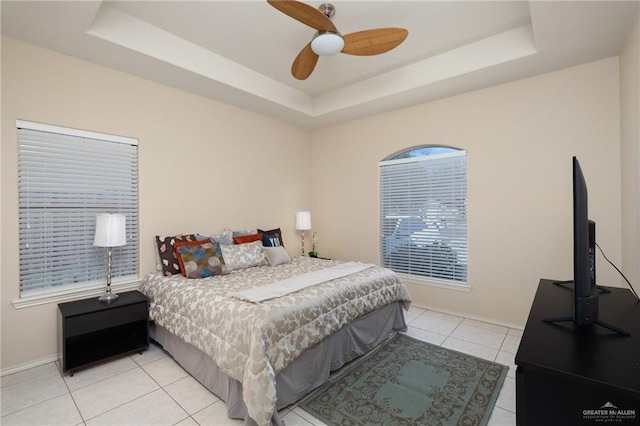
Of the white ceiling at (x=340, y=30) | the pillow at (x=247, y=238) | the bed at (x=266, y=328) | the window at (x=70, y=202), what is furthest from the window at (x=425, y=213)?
the window at (x=70, y=202)

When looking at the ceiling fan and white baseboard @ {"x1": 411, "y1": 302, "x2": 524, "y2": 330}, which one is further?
white baseboard @ {"x1": 411, "y1": 302, "x2": 524, "y2": 330}

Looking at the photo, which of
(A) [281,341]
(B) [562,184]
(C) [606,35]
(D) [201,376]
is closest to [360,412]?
(A) [281,341]

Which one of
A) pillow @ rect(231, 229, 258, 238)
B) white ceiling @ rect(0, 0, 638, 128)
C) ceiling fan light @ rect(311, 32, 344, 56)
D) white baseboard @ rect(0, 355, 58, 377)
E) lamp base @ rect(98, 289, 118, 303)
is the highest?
white ceiling @ rect(0, 0, 638, 128)

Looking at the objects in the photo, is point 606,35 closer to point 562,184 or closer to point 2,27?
point 562,184

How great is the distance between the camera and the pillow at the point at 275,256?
366cm

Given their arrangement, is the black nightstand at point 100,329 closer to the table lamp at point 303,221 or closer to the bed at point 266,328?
the bed at point 266,328

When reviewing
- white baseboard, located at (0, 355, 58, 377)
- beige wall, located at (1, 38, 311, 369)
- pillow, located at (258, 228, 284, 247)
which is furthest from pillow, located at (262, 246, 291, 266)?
white baseboard, located at (0, 355, 58, 377)

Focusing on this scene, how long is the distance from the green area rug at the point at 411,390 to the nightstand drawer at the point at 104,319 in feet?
5.71

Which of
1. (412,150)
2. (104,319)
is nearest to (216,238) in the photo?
(104,319)

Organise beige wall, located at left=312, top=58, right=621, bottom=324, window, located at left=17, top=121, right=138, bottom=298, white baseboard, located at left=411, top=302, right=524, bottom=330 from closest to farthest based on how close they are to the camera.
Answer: window, located at left=17, top=121, right=138, bottom=298 < beige wall, located at left=312, top=58, right=621, bottom=324 < white baseboard, located at left=411, top=302, right=524, bottom=330

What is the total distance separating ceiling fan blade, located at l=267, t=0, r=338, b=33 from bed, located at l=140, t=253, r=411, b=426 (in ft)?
6.55

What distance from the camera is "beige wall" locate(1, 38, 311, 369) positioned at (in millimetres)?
2508

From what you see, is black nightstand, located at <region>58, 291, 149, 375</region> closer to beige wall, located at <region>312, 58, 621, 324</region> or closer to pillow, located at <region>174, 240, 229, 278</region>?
pillow, located at <region>174, 240, 229, 278</region>

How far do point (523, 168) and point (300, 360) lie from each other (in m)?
3.06
